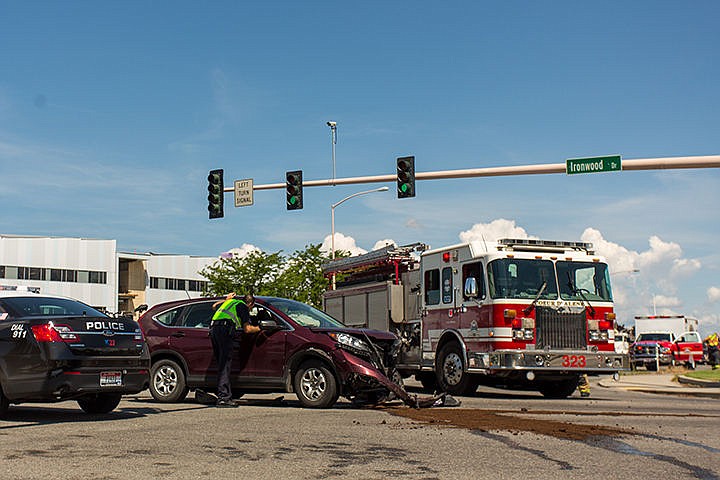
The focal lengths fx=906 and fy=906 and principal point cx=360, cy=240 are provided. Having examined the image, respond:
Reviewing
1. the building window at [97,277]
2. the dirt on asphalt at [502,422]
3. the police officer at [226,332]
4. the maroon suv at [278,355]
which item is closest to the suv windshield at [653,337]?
the maroon suv at [278,355]

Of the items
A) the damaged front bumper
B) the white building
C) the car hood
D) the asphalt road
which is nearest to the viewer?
the asphalt road

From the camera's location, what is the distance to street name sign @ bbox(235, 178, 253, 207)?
24.8 meters

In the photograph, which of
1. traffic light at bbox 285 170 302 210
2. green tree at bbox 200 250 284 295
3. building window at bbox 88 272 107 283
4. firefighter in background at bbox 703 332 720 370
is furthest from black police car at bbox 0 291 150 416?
building window at bbox 88 272 107 283

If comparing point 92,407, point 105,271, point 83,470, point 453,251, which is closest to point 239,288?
point 105,271

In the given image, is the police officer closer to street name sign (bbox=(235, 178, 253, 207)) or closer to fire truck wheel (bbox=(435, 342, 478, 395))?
fire truck wheel (bbox=(435, 342, 478, 395))

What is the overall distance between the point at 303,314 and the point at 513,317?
424 centimetres

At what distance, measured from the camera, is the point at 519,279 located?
1644 cm

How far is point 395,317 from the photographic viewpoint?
1922cm

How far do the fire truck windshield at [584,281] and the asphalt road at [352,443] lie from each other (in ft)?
12.2

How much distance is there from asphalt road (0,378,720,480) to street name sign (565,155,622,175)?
24.1ft

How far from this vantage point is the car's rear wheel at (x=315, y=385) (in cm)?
1280

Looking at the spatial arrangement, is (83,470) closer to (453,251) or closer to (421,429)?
(421,429)

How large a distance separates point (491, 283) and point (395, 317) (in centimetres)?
336

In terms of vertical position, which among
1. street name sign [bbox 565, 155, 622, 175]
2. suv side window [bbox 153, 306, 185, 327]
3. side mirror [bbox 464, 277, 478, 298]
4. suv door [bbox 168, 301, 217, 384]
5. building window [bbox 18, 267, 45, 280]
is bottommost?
suv door [bbox 168, 301, 217, 384]
